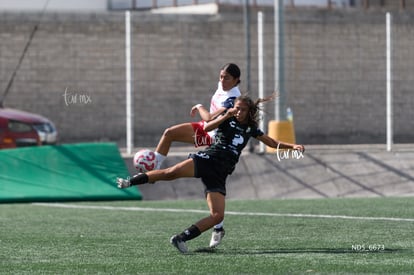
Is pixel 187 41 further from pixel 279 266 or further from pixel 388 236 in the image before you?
pixel 279 266

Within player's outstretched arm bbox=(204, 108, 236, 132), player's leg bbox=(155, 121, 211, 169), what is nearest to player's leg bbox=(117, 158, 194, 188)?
player's outstretched arm bbox=(204, 108, 236, 132)

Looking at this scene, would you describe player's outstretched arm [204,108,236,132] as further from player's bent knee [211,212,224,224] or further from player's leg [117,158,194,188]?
player's bent knee [211,212,224,224]

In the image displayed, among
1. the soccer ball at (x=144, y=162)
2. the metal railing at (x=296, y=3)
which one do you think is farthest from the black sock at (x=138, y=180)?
the metal railing at (x=296, y=3)

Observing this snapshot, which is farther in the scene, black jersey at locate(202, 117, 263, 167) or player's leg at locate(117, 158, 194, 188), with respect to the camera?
black jersey at locate(202, 117, 263, 167)

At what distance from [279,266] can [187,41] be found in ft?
65.4

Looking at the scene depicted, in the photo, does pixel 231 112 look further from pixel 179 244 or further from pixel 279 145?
pixel 179 244

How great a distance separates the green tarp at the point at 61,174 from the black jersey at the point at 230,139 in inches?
299

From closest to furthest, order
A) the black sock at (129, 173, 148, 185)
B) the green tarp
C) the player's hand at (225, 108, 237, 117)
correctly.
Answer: the player's hand at (225, 108, 237, 117)
the black sock at (129, 173, 148, 185)
the green tarp

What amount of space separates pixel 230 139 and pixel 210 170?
34 centimetres

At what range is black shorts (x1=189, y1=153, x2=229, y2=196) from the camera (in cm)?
1043

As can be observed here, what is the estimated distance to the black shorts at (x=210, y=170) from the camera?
1043cm

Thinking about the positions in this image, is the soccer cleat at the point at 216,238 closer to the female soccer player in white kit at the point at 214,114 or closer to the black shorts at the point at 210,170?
the female soccer player in white kit at the point at 214,114

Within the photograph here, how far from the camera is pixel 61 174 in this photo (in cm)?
1811

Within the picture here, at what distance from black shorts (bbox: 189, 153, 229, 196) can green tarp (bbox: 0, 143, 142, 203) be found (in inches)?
297
